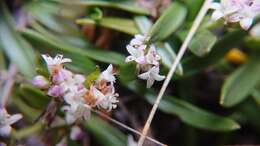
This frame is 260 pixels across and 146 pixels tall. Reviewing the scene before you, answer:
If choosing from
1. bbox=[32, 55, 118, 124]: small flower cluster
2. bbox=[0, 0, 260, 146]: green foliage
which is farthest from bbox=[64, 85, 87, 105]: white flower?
bbox=[0, 0, 260, 146]: green foliage

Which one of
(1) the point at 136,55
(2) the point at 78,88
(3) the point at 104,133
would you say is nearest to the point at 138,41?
(1) the point at 136,55

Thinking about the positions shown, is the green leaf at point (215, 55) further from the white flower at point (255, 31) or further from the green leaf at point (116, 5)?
the green leaf at point (116, 5)

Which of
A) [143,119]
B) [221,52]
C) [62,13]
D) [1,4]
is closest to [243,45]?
[221,52]

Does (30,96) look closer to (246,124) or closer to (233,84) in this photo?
(233,84)

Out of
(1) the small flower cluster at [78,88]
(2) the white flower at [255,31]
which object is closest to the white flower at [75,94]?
(1) the small flower cluster at [78,88]

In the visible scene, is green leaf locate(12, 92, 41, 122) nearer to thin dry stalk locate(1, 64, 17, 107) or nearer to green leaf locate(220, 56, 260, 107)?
thin dry stalk locate(1, 64, 17, 107)
